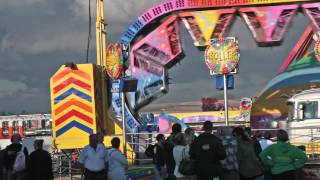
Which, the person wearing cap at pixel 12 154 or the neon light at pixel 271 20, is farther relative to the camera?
the neon light at pixel 271 20

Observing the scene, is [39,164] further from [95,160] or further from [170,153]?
[170,153]

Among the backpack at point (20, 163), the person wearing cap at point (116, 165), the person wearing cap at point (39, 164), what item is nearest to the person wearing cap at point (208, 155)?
the person wearing cap at point (116, 165)

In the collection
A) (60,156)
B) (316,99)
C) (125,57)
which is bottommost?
(60,156)

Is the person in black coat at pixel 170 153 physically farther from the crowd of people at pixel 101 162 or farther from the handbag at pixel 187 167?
the handbag at pixel 187 167

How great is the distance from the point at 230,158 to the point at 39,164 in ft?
11.6

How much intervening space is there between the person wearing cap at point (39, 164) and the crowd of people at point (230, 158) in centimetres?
234

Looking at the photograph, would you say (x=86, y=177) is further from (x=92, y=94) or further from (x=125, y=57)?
(x=125, y=57)

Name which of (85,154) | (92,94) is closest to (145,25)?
(92,94)

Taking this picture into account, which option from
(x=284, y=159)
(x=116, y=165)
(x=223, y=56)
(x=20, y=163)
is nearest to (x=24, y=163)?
(x=20, y=163)

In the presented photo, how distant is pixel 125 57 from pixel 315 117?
7032 mm

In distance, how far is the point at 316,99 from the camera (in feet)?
60.5

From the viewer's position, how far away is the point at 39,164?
11570mm

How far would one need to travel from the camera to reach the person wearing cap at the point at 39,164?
1158 cm

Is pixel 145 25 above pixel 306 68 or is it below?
above
